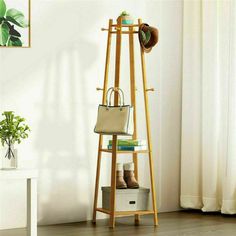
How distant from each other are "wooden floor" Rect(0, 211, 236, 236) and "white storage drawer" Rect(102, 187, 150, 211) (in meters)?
0.13

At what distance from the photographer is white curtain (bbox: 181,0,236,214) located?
5.13m

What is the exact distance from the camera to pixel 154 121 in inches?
211

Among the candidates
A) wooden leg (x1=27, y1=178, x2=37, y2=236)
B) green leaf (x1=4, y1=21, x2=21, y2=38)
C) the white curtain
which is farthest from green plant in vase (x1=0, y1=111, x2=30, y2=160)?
the white curtain

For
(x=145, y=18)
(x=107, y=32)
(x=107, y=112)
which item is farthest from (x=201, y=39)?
(x=107, y=112)

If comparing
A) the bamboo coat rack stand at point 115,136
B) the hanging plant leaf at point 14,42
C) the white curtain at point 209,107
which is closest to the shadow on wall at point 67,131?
the bamboo coat rack stand at point 115,136

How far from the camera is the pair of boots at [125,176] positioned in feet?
15.6

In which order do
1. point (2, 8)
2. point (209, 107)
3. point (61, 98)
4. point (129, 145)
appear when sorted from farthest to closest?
point (209, 107) → point (61, 98) → point (129, 145) → point (2, 8)

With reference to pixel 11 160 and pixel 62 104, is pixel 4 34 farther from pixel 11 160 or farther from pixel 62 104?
pixel 11 160

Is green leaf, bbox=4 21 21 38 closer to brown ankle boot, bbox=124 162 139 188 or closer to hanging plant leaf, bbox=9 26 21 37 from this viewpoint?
hanging plant leaf, bbox=9 26 21 37

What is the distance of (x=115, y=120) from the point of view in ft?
14.8

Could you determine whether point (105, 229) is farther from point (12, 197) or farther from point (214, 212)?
point (214, 212)

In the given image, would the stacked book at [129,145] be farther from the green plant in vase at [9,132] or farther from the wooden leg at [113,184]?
the green plant in vase at [9,132]

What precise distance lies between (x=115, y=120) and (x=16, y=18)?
38.8 inches

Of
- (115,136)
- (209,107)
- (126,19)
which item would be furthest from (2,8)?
(209,107)
